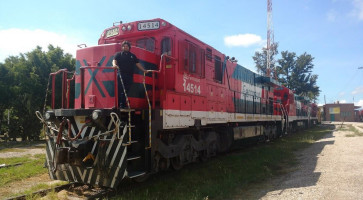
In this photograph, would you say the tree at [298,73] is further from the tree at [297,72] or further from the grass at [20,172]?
the grass at [20,172]

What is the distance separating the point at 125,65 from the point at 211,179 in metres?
3.39

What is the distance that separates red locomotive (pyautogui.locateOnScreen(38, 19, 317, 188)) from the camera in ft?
16.7

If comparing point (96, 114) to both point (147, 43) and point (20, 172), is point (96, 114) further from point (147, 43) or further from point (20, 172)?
point (20, 172)

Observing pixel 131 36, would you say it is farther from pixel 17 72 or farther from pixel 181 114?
pixel 17 72

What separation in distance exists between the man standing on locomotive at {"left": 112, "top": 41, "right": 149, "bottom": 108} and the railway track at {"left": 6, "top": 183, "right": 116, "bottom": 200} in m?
1.72

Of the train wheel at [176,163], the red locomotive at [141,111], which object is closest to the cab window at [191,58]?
the red locomotive at [141,111]

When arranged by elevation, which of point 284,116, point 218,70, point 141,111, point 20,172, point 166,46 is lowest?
point 20,172

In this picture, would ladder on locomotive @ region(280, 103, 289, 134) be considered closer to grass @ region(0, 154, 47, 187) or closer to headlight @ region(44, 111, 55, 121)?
grass @ region(0, 154, 47, 187)

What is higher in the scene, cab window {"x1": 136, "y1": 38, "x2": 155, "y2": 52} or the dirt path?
cab window {"x1": 136, "y1": 38, "x2": 155, "y2": 52}

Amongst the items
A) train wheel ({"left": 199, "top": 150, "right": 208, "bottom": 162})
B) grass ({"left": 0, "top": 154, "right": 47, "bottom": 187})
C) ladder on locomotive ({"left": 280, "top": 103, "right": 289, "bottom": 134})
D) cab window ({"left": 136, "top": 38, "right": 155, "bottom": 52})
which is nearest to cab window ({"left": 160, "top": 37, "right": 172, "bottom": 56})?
cab window ({"left": 136, "top": 38, "right": 155, "bottom": 52})

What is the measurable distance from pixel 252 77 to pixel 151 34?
763 cm

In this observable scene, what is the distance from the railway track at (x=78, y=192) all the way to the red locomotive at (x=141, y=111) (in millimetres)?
321

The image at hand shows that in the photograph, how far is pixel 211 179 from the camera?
268 inches

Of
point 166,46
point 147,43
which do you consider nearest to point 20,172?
point 147,43
